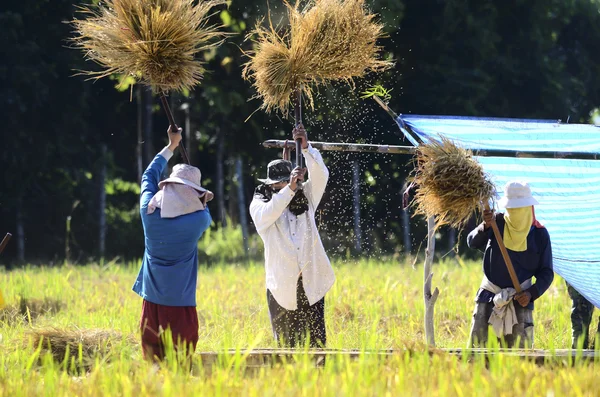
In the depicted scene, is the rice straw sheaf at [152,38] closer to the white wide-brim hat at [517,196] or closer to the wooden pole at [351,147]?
the wooden pole at [351,147]

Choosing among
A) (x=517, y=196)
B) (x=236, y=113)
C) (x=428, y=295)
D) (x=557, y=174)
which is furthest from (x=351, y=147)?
(x=236, y=113)

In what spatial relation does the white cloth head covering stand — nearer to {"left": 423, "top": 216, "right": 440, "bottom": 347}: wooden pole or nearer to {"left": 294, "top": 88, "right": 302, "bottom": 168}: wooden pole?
{"left": 294, "top": 88, "right": 302, "bottom": 168}: wooden pole

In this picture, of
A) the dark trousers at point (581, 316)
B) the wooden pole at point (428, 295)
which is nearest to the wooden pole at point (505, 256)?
the wooden pole at point (428, 295)

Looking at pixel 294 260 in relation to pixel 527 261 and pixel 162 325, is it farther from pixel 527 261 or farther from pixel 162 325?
pixel 527 261

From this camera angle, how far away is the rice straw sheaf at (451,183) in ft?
18.7

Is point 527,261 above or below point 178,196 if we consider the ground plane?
below

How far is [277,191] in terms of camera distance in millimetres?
6602

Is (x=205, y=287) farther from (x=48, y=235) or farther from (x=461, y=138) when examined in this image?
(x=48, y=235)

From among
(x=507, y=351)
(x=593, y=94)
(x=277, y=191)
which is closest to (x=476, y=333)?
(x=507, y=351)

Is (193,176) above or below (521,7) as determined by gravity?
below

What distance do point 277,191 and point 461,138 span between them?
1.33 m

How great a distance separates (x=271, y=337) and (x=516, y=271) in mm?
2060

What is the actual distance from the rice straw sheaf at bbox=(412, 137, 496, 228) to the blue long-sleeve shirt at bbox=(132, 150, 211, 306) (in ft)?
4.30

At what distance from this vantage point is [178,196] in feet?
19.0
